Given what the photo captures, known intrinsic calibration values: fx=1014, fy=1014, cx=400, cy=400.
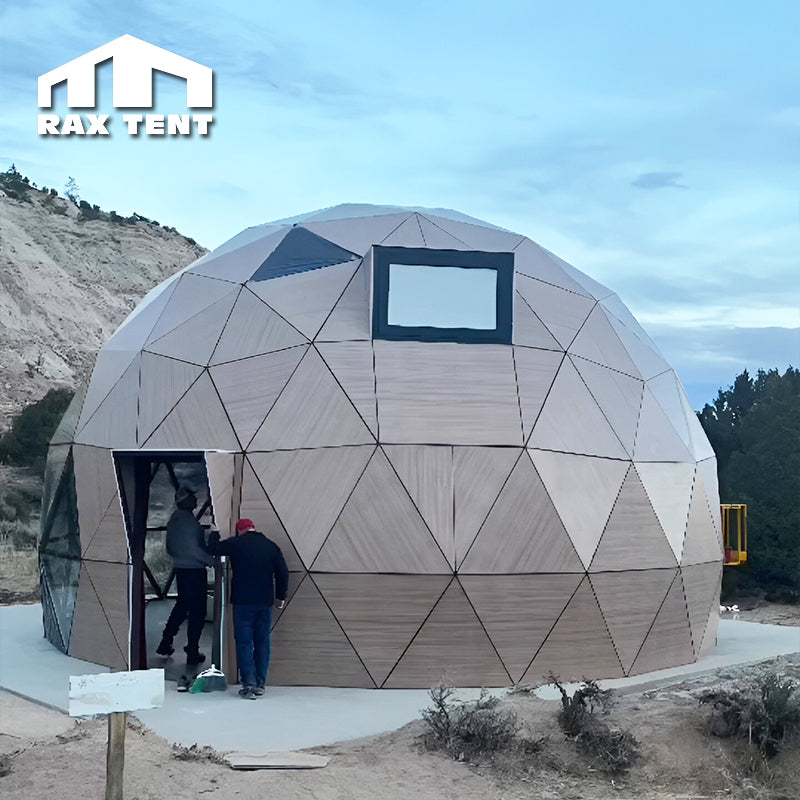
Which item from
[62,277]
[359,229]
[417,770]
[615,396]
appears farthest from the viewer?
[62,277]

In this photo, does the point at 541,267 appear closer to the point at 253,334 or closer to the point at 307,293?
the point at 307,293

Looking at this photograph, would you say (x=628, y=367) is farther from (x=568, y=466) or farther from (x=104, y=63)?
(x=104, y=63)

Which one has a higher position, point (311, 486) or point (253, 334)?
point (253, 334)

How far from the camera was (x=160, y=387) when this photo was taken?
12.3m

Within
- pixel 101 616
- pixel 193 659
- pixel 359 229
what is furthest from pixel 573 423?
pixel 101 616

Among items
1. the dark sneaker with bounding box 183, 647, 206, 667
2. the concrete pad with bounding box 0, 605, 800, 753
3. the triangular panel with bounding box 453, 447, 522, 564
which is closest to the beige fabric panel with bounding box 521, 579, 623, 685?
the concrete pad with bounding box 0, 605, 800, 753

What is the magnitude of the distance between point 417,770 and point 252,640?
3.45 m

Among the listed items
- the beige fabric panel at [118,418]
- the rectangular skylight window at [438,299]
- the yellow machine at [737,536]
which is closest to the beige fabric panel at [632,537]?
the rectangular skylight window at [438,299]

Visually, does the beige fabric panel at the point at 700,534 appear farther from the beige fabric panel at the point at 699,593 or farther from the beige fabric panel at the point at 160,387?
the beige fabric panel at the point at 160,387

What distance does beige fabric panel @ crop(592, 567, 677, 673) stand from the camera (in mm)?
11383

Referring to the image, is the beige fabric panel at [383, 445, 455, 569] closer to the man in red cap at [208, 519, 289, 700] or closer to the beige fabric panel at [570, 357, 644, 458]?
the man in red cap at [208, 519, 289, 700]

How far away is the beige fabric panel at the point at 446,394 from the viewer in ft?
36.8

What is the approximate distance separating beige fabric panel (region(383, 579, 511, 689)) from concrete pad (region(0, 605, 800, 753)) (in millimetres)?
185

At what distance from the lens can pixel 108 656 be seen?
473 inches
